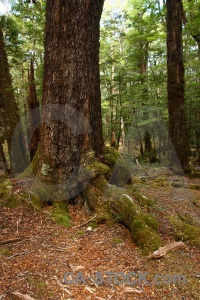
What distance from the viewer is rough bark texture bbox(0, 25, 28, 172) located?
324 inches

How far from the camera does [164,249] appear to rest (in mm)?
2990

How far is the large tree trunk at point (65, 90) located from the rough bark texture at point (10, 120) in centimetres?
476

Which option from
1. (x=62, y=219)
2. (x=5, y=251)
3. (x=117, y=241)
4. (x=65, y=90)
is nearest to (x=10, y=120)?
(x=65, y=90)

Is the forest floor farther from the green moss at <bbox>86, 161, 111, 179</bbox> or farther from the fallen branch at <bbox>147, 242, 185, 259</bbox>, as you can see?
the green moss at <bbox>86, 161, 111, 179</bbox>

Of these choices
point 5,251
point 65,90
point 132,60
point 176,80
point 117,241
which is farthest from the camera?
point 132,60

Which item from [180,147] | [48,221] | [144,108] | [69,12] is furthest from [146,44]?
[48,221]

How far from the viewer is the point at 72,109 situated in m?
3.92

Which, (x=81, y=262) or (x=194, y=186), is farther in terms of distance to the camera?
(x=194, y=186)

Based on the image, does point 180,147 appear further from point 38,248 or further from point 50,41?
point 38,248

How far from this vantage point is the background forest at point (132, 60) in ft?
31.8

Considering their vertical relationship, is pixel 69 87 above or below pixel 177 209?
above

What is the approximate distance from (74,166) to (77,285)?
6.61 ft

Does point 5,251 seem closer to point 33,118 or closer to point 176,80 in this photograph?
point 33,118

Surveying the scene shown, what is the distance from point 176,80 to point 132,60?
9222 millimetres
